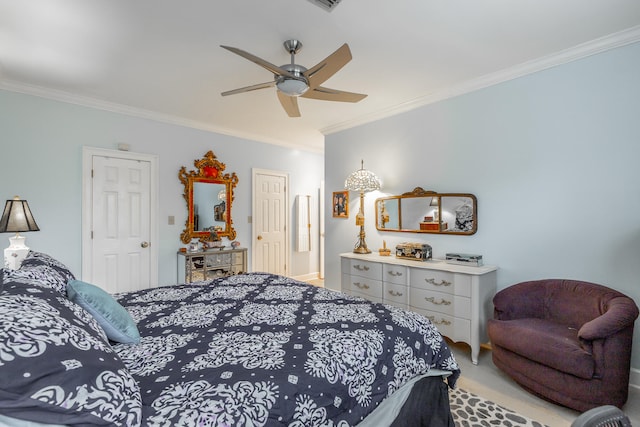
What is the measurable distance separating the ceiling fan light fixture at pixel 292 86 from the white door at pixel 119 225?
2.68 metres

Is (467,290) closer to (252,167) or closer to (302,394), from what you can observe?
(302,394)

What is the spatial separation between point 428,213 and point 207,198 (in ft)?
10.3

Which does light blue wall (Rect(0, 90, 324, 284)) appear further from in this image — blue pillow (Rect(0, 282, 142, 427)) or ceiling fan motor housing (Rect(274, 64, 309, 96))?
blue pillow (Rect(0, 282, 142, 427))

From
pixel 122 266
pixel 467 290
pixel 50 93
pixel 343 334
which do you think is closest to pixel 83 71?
pixel 50 93

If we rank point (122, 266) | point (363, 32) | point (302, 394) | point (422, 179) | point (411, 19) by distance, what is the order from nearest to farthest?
point (302, 394)
point (411, 19)
point (363, 32)
point (422, 179)
point (122, 266)

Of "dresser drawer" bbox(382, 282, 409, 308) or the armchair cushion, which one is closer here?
the armchair cushion

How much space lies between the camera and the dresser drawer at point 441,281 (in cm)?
275

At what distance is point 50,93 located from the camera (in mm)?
3350

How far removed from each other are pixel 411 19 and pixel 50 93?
149 inches

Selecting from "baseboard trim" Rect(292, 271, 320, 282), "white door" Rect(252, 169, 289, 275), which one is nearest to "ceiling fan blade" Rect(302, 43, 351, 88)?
"white door" Rect(252, 169, 289, 275)

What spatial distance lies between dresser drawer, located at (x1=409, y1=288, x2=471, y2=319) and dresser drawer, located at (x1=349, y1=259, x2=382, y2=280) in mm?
455

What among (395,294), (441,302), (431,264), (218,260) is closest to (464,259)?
(431,264)

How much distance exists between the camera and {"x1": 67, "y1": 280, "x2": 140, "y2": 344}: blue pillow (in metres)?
1.42

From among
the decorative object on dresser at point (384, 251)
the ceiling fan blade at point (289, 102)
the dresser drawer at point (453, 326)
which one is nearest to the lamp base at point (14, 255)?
the ceiling fan blade at point (289, 102)
